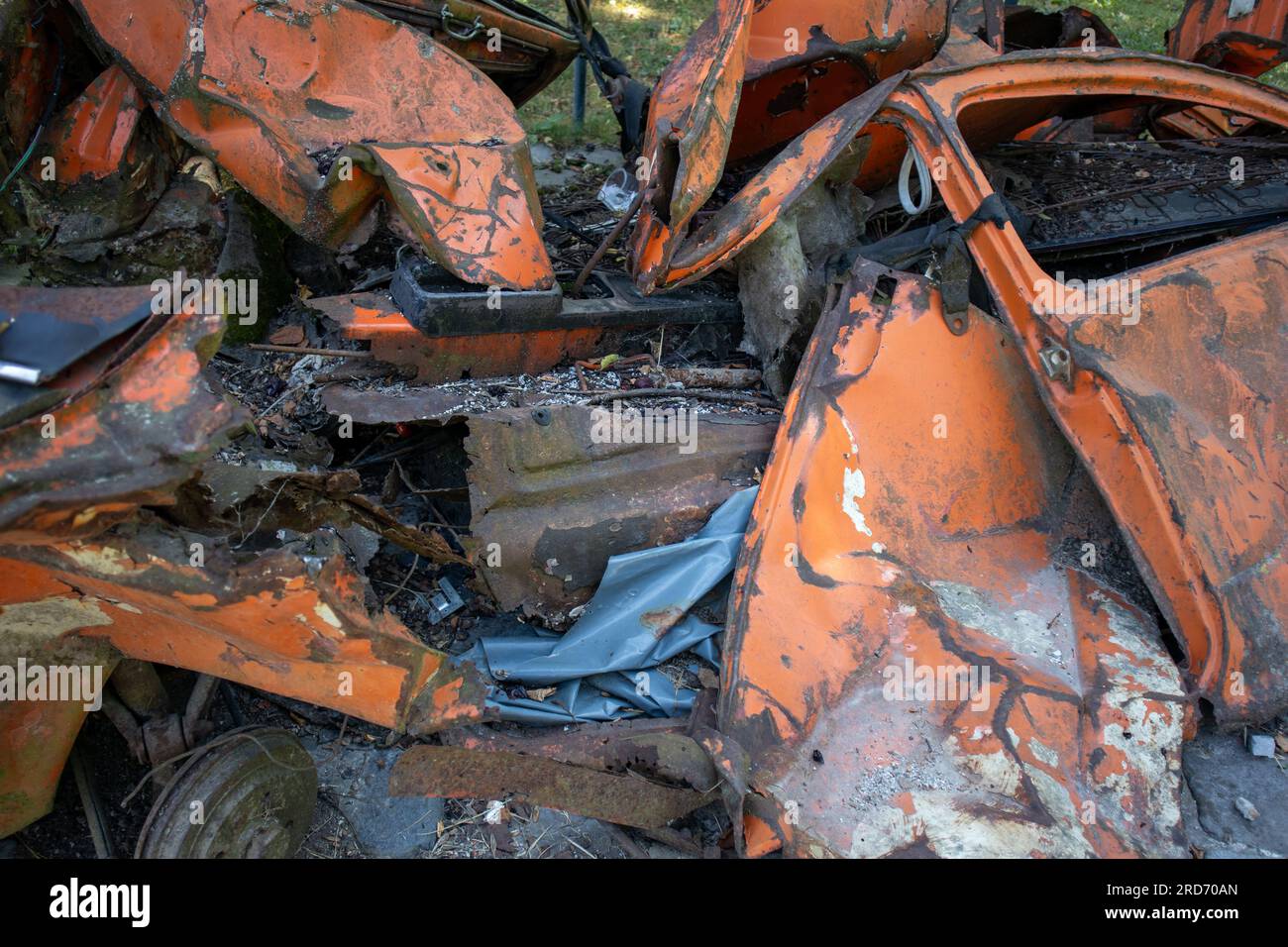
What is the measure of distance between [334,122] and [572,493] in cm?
151

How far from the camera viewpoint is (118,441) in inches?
64.4

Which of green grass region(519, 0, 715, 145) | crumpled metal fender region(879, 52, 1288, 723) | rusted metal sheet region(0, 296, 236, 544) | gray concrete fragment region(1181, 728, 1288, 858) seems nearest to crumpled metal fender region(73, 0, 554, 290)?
crumpled metal fender region(879, 52, 1288, 723)

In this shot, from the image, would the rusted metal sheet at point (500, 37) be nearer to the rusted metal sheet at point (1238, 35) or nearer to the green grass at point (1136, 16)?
the rusted metal sheet at point (1238, 35)

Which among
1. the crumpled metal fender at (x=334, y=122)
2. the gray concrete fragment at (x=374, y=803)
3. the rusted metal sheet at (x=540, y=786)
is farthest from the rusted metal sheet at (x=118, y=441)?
the crumpled metal fender at (x=334, y=122)

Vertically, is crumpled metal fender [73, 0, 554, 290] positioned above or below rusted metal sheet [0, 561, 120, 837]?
above

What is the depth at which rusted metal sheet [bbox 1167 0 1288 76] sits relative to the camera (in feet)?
14.5

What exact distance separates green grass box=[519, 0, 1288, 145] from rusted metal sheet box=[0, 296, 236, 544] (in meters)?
4.84

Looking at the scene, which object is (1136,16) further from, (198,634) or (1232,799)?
(198,634)

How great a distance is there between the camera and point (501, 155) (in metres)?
3.26

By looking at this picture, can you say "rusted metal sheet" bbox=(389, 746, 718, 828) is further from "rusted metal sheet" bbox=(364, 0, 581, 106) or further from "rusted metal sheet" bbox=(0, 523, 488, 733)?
"rusted metal sheet" bbox=(364, 0, 581, 106)

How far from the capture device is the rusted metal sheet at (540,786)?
2.31 metres

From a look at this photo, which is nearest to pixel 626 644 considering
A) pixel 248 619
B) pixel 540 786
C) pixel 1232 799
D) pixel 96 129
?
pixel 540 786
